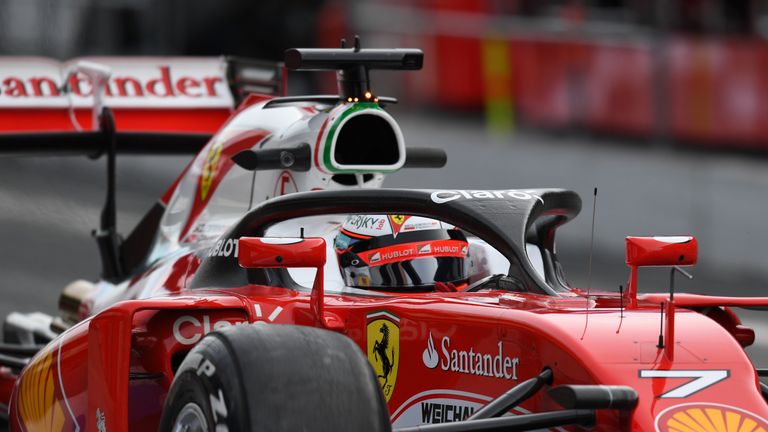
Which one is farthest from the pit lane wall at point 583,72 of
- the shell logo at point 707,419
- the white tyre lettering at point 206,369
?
the white tyre lettering at point 206,369

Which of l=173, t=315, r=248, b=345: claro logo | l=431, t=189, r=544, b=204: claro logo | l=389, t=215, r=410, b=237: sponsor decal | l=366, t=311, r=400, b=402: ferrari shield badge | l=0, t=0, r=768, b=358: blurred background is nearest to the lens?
l=366, t=311, r=400, b=402: ferrari shield badge

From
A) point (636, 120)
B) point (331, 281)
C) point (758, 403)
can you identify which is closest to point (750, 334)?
point (758, 403)

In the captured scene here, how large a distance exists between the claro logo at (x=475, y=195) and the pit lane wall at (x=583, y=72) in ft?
30.8

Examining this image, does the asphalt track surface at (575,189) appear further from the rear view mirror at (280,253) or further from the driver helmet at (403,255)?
the rear view mirror at (280,253)

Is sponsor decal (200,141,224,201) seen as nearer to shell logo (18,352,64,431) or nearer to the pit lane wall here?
shell logo (18,352,64,431)

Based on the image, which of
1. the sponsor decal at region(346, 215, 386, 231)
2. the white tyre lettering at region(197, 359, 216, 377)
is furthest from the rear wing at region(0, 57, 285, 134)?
the white tyre lettering at region(197, 359, 216, 377)

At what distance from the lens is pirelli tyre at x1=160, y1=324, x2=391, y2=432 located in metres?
4.36

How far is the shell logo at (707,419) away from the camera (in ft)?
14.6

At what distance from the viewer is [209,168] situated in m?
7.46

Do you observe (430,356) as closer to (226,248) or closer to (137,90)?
(226,248)

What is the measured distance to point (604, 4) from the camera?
51.9ft

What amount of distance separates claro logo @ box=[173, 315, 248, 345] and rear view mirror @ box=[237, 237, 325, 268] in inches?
19.3

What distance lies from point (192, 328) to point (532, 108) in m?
11.9

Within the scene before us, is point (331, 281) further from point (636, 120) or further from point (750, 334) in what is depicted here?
point (636, 120)
